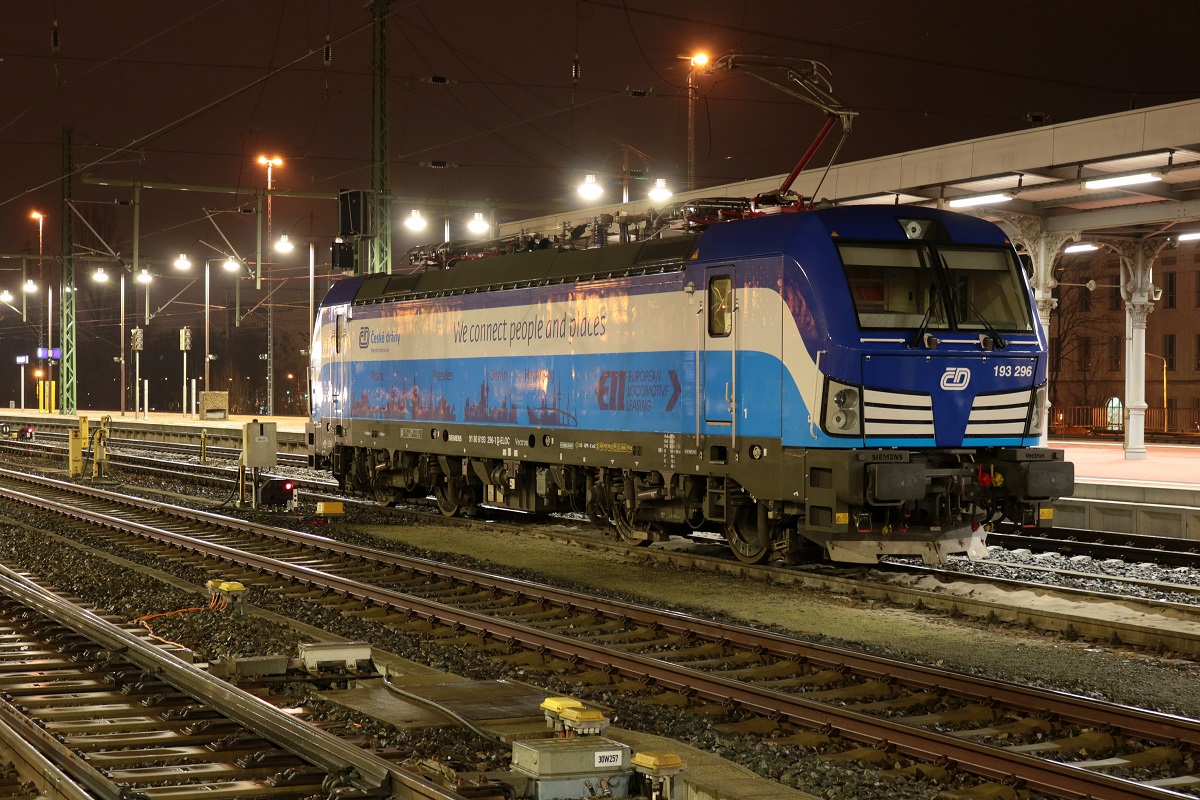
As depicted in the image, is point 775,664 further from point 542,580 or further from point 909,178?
point 909,178

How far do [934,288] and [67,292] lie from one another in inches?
2197

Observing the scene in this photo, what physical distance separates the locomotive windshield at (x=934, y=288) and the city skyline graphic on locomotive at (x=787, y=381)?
23mm

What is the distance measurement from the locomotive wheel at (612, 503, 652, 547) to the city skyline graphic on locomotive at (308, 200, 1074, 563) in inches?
1.4

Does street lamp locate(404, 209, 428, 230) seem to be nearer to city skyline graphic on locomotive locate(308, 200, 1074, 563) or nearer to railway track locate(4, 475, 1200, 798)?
city skyline graphic on locomotive locate(308, 200, 1074, 563)

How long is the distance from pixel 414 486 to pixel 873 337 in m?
11.3

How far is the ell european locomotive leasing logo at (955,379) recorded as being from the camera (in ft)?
43.7

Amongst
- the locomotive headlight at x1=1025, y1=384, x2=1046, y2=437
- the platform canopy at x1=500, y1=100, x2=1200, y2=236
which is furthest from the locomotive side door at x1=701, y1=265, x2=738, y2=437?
the platform canopy at x1=500, y1=100, x2=1200, y2=236

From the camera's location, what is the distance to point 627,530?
1709 centimetres

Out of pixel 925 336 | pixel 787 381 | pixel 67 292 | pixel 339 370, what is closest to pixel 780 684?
pixel 787 381

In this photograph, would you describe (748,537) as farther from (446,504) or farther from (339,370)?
(339,370)

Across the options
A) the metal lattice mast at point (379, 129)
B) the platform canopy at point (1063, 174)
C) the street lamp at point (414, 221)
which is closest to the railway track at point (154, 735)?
the platform canopy at point (1063, 174)

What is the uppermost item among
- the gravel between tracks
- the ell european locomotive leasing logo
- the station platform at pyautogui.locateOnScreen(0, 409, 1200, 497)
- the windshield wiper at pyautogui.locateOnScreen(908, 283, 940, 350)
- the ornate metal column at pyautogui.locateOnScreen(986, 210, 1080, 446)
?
the ornate metal column at pyautogui.locateOnScreen(986, 210, 1080, 446)

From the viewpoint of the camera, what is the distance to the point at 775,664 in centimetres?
995

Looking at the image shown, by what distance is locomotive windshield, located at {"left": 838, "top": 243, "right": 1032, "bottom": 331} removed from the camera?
13164mm
